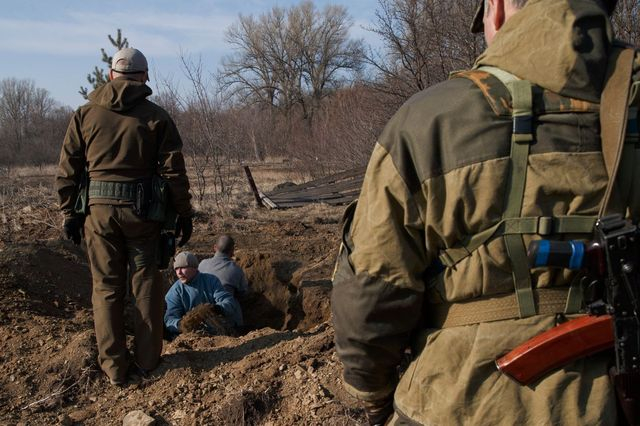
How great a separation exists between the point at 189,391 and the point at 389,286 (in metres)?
2.79

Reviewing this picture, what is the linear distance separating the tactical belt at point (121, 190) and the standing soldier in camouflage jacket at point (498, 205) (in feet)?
9.40

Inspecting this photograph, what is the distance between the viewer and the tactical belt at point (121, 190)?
430 cm

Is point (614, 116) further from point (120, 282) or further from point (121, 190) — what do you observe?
point (120, 282)

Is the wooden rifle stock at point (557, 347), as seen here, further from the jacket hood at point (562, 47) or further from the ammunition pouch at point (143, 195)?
the ammunition pouch at point (143, 195)

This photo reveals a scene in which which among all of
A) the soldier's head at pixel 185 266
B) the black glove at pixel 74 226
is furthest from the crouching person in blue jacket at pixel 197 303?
the black glove at pixel 74 226

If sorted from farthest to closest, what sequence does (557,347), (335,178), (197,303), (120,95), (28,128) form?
1. (28,128)
2. (335,178)
3. (197,303)
4. (120,95)
5. (557,347)

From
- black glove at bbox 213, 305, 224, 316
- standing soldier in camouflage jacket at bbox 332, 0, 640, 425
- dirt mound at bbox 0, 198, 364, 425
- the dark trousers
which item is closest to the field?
dirt mound at bbox 0, 198, 364, 425

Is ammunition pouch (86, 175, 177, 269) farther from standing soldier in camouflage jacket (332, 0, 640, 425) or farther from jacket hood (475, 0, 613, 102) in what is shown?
jacket hood (475, 0, 613, 102)

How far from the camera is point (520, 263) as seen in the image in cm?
164

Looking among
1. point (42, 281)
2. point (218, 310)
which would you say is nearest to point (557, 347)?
point (218, 310)

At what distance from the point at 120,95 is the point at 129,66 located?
0.24 metres

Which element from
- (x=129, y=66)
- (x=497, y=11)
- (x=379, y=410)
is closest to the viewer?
(x=497, y=11)

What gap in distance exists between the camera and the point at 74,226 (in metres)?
4.45

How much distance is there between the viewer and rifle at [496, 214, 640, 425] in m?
1.57
